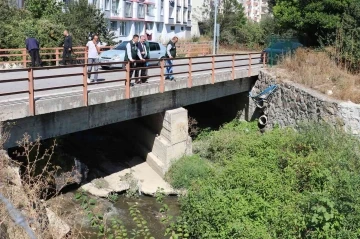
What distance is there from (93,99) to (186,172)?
4021mm

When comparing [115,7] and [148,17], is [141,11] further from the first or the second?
[115,7]

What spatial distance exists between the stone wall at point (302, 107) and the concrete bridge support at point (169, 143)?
4.65 meters

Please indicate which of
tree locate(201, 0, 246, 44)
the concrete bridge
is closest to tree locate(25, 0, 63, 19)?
the concrete bridge

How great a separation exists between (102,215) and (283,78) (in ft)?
34.1

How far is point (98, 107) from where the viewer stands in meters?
11.6

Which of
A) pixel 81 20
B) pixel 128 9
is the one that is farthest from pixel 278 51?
pixel 128 9

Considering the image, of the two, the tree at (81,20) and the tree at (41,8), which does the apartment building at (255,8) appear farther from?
the tree at (81,20)

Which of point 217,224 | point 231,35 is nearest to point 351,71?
point 217,224

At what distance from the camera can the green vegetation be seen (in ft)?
25.3

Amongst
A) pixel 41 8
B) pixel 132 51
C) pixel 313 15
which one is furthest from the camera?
pixel 41 8

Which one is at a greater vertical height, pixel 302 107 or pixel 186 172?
pixel 302 107

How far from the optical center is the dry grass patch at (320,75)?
48.7 feet

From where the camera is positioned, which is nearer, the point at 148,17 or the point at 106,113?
the point at 106,113

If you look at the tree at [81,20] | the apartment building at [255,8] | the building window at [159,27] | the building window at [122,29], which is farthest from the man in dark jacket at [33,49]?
the apartment building at [255,8]
